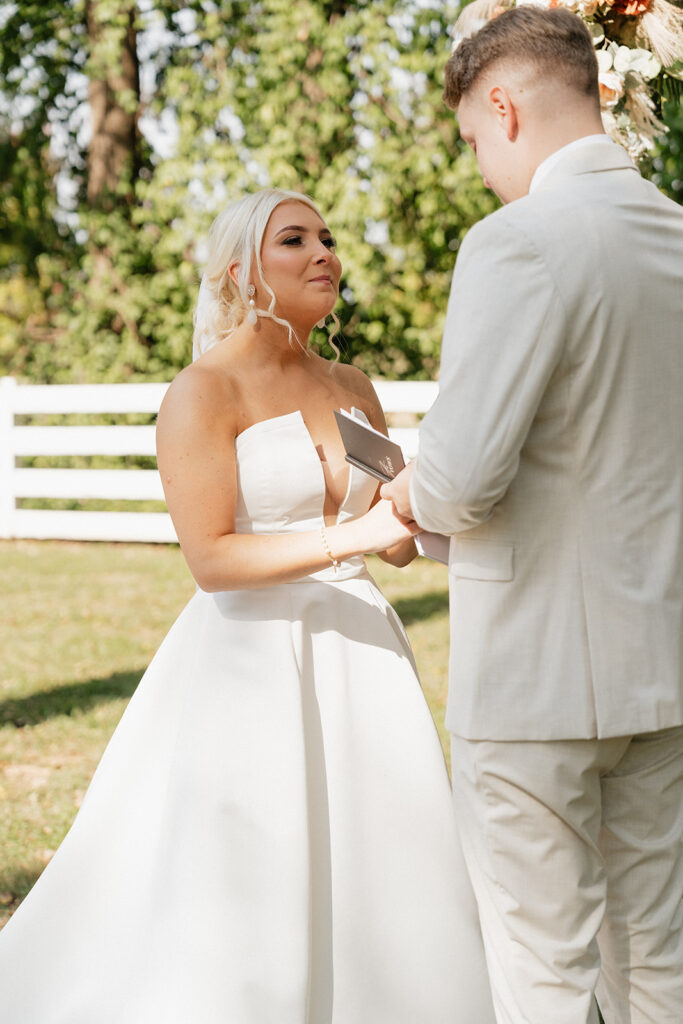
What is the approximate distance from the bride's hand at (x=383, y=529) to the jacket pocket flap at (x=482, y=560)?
1.12 ft

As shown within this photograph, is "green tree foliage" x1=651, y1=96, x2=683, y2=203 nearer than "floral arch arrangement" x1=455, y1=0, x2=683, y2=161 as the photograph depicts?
No

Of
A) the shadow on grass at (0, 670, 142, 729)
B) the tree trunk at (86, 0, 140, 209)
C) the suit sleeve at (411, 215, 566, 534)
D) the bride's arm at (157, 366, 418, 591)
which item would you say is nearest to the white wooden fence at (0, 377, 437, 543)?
the tree trunk at (86, 0, 140, 209)

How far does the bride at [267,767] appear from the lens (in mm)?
2957

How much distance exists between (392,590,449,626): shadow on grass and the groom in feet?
21.4

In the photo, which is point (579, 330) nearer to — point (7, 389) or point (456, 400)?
point (456, 400)

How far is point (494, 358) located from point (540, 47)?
634 mm

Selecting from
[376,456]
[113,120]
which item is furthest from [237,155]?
[376,456]

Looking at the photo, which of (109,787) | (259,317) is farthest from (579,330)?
(109,787)

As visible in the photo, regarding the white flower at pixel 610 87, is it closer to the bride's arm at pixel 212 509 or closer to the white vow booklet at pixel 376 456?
the white vow booklet at pixel 376 456

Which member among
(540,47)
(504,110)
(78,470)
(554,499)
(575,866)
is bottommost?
(78,470)

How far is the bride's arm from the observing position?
2.98 m

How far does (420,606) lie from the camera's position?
9.55m

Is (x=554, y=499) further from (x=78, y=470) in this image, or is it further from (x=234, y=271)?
(x=78, y=470)

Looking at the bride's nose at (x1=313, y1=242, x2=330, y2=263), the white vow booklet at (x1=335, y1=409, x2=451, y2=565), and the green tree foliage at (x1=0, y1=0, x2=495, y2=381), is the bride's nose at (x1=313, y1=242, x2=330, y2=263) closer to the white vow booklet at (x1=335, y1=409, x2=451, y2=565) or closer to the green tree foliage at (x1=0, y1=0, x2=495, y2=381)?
the white vow booklet at (x1=335, y1=409, x2=451, y2=565)
